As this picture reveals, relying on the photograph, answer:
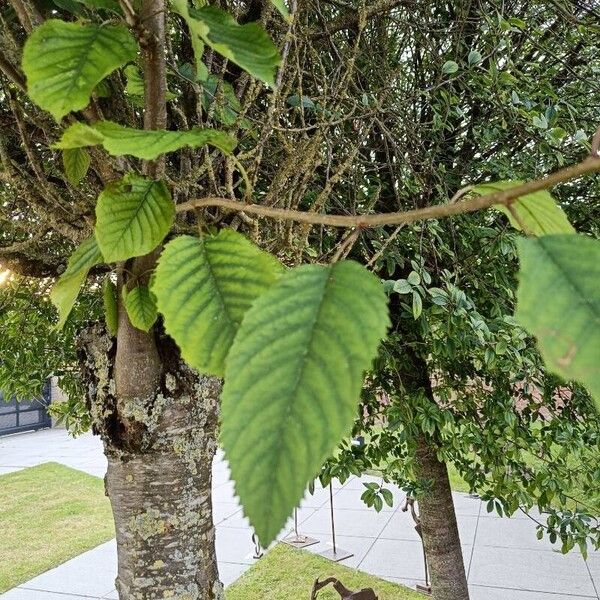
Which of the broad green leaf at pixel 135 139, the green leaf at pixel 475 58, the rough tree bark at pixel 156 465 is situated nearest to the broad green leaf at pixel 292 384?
the broad green leaf at pixel 135 139

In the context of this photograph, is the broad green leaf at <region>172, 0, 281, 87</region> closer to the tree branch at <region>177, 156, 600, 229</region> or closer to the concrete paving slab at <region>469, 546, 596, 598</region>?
the tree branch at <region>177, 156, 600, 229</region>

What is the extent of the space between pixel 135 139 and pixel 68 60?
8 cm

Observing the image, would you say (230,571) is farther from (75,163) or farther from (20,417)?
(20,417)

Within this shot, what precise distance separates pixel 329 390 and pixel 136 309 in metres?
0.35

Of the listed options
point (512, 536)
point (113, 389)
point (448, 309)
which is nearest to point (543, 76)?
point (448, 309)

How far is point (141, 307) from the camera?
1.65ft

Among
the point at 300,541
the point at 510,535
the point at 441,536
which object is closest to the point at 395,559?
the point at 300,541

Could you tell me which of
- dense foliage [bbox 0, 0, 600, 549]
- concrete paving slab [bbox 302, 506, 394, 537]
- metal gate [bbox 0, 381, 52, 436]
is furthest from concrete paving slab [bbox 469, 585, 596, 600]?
metal gate [bbox 0, 381, 52, 436]

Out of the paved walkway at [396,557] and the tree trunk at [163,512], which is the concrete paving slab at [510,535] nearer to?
the paved walkway at [396,557]

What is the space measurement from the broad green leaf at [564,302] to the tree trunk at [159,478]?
72 cm

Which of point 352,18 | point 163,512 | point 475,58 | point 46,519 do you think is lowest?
point 46,519

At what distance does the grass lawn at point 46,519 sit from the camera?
154 inches

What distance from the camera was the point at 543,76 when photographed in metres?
1.76

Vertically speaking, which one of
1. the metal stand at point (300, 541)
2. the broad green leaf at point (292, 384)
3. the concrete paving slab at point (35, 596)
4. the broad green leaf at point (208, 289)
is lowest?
the metal stand at point (300, 541)
